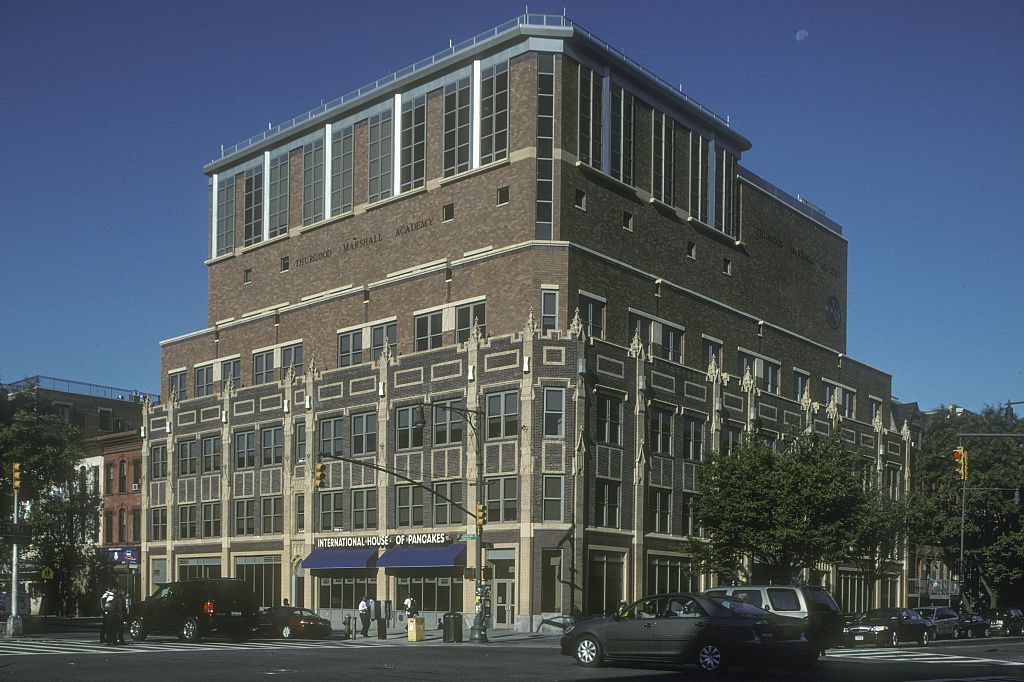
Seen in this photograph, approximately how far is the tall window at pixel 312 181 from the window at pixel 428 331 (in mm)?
12686

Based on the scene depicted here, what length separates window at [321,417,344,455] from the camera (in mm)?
64000

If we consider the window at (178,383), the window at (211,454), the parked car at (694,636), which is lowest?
the parked car at (694,636)

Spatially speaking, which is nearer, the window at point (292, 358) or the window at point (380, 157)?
the window at point (380, 157)

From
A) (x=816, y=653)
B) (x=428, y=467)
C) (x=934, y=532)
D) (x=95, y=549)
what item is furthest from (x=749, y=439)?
(x=95, y=549)

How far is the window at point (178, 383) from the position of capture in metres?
78.4

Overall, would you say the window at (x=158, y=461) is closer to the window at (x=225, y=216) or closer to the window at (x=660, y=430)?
the window at (x=225, y=216)

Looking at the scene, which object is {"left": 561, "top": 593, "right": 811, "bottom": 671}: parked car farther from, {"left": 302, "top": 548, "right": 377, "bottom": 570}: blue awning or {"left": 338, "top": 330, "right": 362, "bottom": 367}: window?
{"left": 338, "top": 330, "right": 362, "bottom": 367}: window

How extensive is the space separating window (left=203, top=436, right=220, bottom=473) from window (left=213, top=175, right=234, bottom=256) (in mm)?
13305

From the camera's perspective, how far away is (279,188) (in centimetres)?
7438

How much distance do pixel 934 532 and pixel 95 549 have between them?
56440mm

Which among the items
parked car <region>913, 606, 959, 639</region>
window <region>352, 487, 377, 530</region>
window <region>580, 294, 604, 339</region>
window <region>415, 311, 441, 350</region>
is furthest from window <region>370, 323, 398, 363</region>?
parked car <region>913, 606, 959, 639</region>

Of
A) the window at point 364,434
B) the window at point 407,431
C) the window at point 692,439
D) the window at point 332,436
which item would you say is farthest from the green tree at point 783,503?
the window at point 332,436

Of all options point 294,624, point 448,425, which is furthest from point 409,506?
point 294,624

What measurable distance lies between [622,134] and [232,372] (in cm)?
2981
